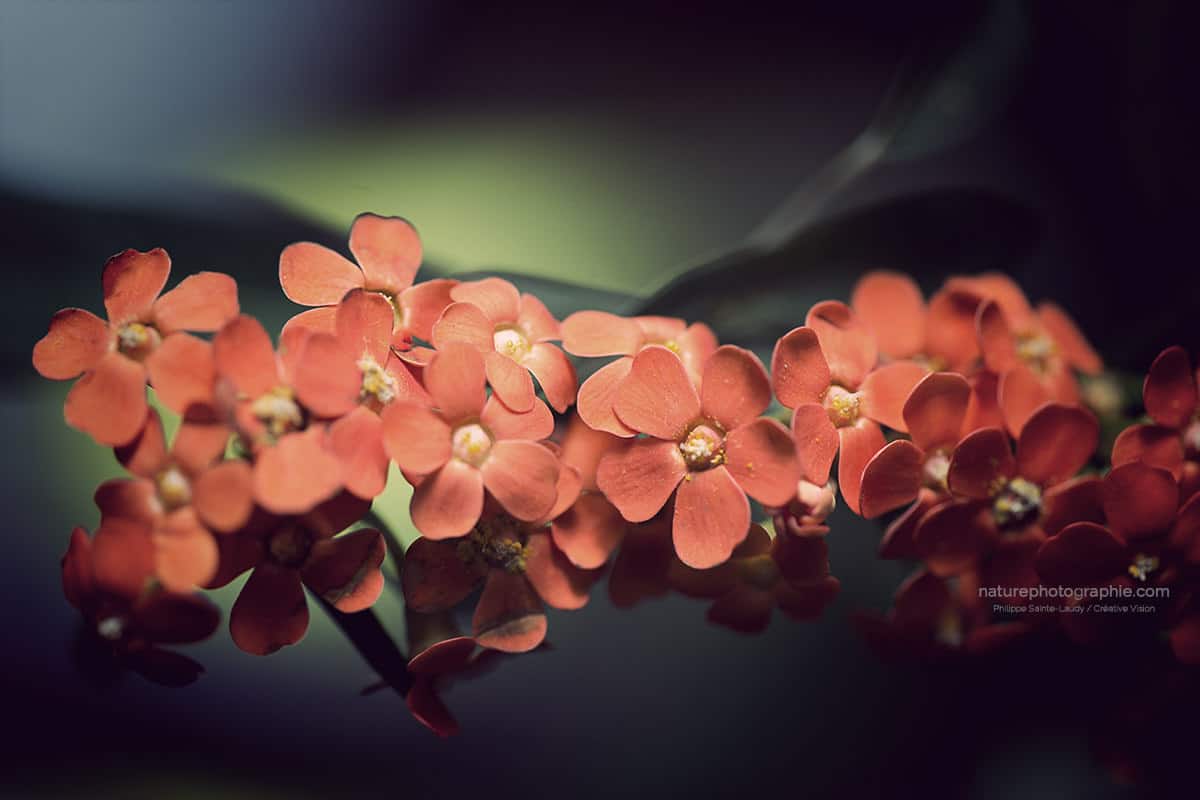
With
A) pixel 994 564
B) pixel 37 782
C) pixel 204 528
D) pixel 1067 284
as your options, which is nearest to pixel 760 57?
pixel 1067 284

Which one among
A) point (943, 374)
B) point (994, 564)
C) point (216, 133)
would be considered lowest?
point (994, 564)

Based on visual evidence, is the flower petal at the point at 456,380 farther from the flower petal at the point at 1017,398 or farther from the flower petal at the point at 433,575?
the flower petal at the point at 1017,398

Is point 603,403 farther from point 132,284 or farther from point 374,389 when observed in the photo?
point 132,284

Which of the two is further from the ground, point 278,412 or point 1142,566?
point 278,412

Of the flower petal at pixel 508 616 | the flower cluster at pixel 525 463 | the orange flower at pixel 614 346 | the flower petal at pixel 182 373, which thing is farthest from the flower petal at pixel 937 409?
the flower petal at pixel 182 373

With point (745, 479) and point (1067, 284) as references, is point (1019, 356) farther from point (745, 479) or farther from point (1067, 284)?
point (1067, 284)

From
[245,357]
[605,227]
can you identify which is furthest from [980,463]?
[605,227]

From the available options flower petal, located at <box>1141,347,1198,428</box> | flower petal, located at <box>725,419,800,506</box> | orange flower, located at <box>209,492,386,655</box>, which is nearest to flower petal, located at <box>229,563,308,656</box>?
orange flower, located at <box>209,492,386,655</box>
